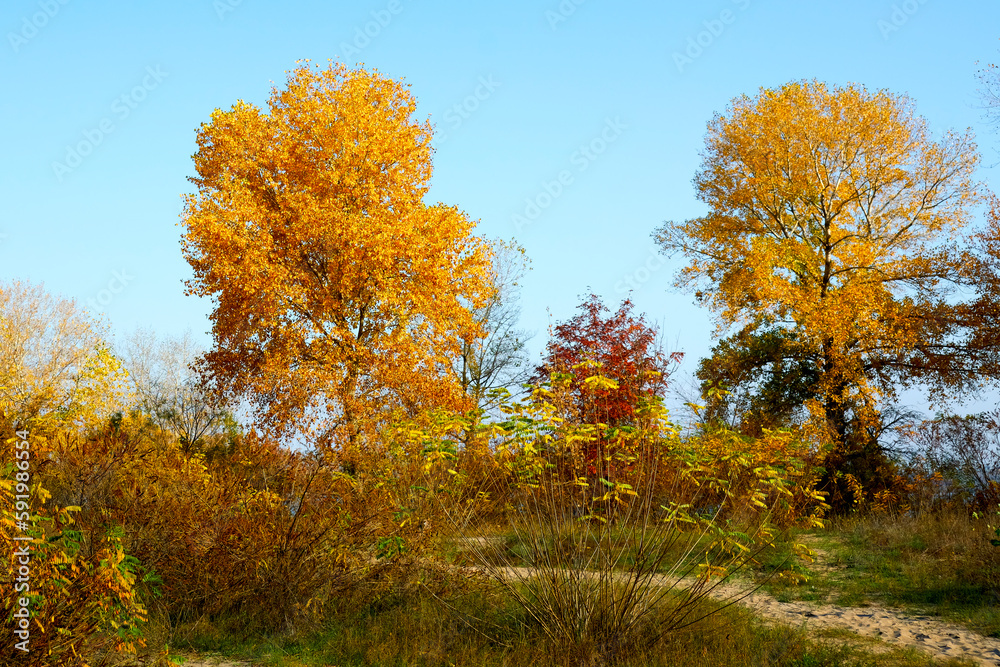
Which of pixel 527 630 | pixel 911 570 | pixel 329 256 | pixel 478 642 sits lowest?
pixel 478 642

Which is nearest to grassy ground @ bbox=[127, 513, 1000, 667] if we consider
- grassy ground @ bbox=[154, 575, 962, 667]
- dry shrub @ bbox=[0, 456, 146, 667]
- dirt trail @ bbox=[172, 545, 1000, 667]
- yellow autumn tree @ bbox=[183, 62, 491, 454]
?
grassy ground @ bbox=[154, 575, 962, 667]

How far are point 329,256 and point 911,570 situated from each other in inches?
540

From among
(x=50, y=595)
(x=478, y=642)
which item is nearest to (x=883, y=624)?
(x=478, y=642)

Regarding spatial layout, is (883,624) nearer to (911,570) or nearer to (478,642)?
(911,570)

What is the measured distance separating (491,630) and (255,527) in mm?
2745

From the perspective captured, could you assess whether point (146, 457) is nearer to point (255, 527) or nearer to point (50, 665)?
point (255, 527)

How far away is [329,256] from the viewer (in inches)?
711

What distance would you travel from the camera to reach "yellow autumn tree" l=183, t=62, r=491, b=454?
658 inches

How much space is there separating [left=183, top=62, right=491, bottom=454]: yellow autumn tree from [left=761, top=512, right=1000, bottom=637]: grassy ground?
877cm

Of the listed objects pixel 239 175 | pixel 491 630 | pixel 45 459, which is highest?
pixel 239 175

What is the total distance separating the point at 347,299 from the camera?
18.5m

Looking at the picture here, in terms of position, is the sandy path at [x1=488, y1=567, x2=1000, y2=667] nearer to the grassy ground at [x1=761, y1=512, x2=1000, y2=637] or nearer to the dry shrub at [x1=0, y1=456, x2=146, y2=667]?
the grassy ground at [x1=761, y1=512, x2=1000, y2=637]

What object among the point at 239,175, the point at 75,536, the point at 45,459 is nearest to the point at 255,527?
the point at 75,536

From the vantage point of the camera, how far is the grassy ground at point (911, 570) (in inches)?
345
